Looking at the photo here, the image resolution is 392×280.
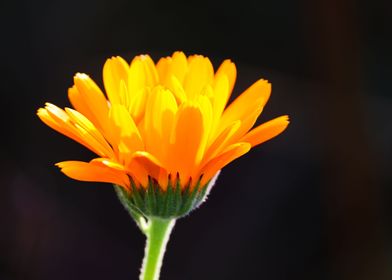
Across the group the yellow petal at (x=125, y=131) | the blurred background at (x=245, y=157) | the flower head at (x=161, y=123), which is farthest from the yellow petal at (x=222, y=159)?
the blurred background at (x=245, y=157)

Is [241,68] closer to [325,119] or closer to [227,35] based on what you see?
[227,35]

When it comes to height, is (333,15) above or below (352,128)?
above

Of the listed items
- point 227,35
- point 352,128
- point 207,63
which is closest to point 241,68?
point 227,35

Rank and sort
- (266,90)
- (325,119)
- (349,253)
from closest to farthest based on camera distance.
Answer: (266,90) → (349,253) → (325,119)

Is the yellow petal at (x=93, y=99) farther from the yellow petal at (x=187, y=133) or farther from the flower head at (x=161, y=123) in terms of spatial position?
the yellow petal at (x=187, y=133)

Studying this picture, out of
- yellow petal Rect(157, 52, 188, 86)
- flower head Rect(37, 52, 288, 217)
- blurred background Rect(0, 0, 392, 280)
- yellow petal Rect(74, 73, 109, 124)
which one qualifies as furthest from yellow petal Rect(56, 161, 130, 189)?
blurred background Rect(0, 0, 392, 280)

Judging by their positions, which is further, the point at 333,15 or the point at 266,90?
the point at 333,15

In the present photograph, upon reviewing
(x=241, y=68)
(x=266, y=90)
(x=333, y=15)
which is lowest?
(x=266, y=90)
